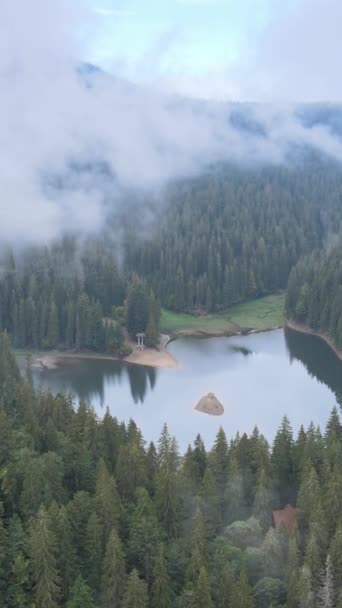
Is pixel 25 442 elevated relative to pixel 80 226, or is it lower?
lower

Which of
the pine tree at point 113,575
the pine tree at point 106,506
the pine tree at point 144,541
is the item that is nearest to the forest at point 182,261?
the pine tree at point 106,506

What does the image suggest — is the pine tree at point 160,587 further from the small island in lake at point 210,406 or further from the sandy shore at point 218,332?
the sandy shore at point 218,332

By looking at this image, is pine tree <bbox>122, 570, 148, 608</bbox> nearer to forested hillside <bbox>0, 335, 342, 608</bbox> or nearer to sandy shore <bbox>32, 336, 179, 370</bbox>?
forested hillside <bbox>0, 335, 342, 608</bbox>

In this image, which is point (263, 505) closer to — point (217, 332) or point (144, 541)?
point (144, 541)

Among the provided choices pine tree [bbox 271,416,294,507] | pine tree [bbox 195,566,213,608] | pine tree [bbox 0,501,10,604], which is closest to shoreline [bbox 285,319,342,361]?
pine tree [bbox 271,416,294,507]

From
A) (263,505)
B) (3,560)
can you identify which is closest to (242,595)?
(263,505)

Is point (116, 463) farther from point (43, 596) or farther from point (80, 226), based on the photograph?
point (80, 226)

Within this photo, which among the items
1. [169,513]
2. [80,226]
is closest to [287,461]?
[169,513]

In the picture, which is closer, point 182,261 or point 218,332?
point 218,332
